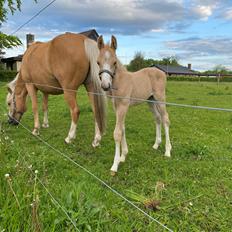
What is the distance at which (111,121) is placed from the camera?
7.38 m

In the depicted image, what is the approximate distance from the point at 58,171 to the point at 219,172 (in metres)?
2.24

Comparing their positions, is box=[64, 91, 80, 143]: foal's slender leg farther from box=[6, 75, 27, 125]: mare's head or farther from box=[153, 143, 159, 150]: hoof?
box=[6, 75, 27, 125]: mare's head

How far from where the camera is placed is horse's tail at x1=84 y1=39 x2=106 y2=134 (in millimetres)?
4723

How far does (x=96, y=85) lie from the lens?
502 cm

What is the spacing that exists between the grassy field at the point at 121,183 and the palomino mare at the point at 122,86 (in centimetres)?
37

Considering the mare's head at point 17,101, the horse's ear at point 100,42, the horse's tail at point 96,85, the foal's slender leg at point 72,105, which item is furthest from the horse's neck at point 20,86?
the horse's ear at point 100,42

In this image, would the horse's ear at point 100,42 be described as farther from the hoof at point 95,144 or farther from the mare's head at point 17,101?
the mare's head at point 17,101

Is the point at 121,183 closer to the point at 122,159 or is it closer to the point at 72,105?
the point at 122,159

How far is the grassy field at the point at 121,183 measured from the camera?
7.84ft

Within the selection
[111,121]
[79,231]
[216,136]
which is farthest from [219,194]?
[111,121]

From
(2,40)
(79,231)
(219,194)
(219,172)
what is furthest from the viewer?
(2,40)

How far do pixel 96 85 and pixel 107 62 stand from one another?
1.69 m

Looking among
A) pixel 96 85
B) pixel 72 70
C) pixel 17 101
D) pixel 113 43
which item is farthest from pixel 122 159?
pixel 17 101

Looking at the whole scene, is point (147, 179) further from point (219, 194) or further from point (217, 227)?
point (217, 227)
